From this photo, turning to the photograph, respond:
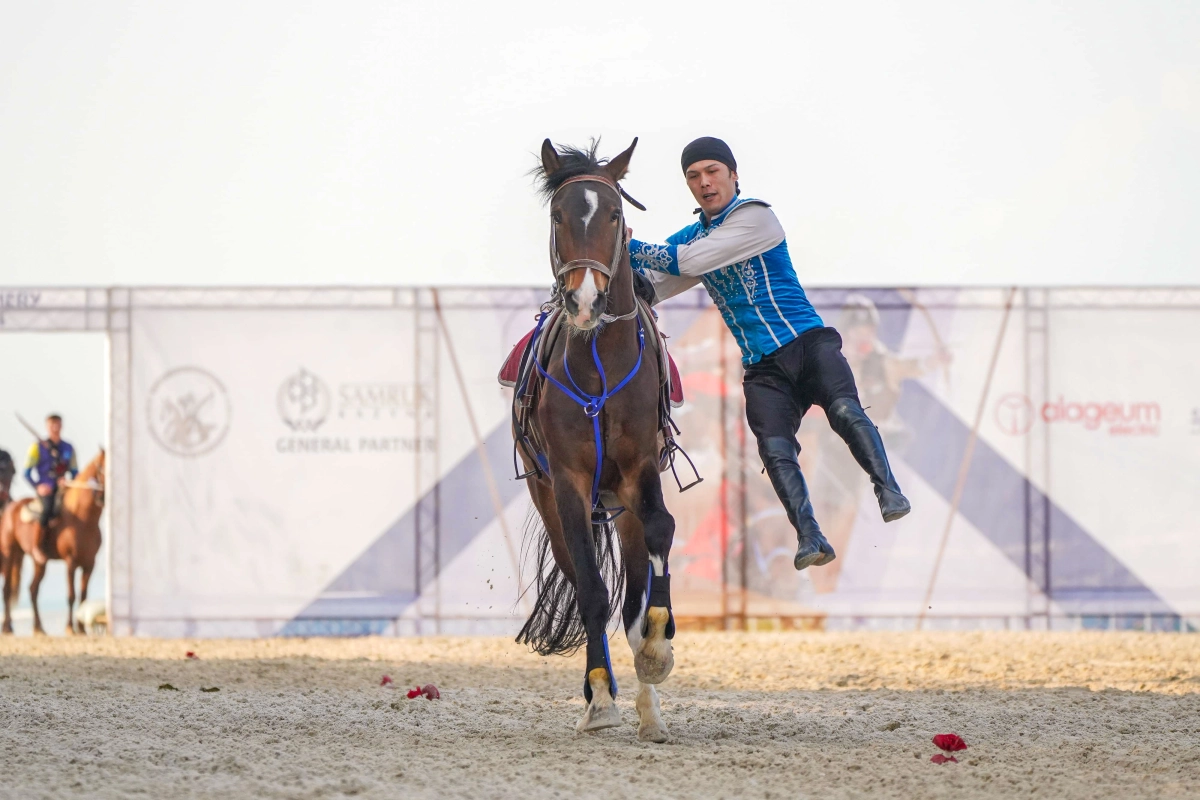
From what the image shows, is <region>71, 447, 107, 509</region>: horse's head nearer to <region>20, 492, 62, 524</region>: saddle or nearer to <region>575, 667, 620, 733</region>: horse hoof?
<region>20, 492, 62, 524</region>: saddle

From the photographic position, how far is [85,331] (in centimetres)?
1141

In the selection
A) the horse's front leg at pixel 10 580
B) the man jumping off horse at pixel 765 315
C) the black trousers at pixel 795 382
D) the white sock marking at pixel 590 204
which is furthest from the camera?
the horse's front leg at pixel 10 580

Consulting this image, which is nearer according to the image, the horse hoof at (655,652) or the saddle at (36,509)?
the horse hoof at (655,652)

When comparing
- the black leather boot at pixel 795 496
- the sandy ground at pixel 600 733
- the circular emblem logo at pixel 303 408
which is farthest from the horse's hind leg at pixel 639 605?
the circular emblem logo at pixel 303 408

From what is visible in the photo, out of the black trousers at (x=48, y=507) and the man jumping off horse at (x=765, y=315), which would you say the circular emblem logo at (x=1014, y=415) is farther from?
the black trousers at (x=48, y=507)

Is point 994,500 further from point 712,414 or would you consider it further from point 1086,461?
point 712,414

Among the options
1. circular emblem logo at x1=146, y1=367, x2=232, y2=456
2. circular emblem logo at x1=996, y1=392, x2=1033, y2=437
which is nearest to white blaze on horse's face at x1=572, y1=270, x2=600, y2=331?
circular emblem logo at x1=146, y1=367, x2=232, y2=456

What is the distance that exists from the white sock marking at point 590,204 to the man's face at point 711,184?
0.75m

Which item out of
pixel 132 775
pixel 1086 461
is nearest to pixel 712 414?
pixel 1086 461

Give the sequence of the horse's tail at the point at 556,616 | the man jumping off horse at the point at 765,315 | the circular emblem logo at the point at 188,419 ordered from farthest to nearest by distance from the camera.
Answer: the circular emblem logo at the point at 188,419
the horse's tail at the point at 556,616
the man jumping off horse at the point at 765,315

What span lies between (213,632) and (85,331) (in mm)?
2910

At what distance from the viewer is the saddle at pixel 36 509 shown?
12688mm

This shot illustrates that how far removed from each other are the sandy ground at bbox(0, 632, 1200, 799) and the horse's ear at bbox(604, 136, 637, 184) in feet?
7.67

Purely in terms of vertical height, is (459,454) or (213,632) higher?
(459,454)
